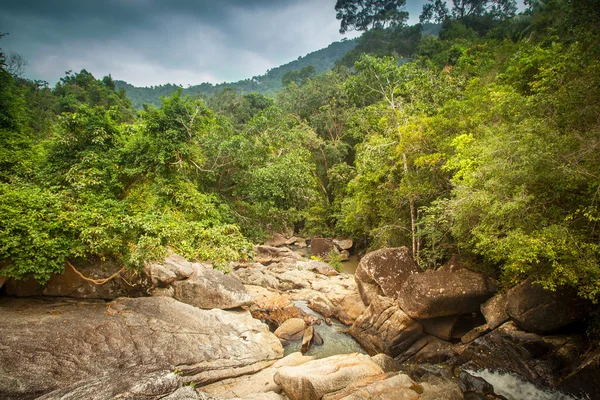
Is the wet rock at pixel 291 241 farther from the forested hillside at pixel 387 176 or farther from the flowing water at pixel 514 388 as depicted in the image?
the flowing water at pixel 514 388

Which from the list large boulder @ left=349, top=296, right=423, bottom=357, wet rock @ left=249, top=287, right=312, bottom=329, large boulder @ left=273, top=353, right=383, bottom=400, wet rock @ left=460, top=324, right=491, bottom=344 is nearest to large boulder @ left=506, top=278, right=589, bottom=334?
wet rock @ left=460, top=324, right=491, bottom=344

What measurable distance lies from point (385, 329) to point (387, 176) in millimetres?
9208

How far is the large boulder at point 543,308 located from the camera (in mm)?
8688

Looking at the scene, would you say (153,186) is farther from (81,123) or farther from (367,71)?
(367,71)

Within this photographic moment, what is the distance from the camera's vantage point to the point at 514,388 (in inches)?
342

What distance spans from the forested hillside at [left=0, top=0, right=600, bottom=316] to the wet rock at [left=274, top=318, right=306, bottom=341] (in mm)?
4055

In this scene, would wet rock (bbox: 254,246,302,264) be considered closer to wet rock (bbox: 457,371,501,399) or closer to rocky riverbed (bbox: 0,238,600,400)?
rocky riverbed (bbox: 0,238,600,400)

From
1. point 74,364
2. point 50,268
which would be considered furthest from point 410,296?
point 50,268

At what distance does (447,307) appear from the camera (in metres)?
10.9

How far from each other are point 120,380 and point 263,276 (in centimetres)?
1168

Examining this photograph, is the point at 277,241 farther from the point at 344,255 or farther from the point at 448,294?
the point at 448,294

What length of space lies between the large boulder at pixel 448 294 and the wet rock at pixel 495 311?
31 cm

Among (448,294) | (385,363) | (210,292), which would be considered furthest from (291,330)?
(448,294)

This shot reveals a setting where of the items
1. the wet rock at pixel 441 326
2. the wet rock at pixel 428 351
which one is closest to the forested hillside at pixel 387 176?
the wet rock at pixel 441 326
